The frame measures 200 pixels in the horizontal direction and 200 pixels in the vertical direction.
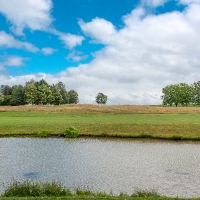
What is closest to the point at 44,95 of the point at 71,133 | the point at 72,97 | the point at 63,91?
the point at 63,91

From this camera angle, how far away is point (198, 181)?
17.1 m

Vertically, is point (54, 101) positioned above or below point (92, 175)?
above

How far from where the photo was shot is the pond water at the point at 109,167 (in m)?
16.1

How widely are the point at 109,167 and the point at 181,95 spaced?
115088 millimetres

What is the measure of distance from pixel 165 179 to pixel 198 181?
2.01 m

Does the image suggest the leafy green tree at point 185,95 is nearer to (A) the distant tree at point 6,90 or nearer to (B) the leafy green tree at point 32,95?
(B) the leafy green tree at point 32,95

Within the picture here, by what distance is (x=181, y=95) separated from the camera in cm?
12875

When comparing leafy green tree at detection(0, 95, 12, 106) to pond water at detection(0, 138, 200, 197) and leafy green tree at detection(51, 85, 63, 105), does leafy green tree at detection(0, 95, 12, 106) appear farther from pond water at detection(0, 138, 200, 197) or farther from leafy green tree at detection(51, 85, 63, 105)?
pond water at detection(0, 138, 200, 197)

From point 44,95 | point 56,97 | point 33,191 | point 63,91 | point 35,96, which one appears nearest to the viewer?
point 33,191

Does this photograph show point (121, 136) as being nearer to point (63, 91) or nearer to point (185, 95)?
point (185, 95)

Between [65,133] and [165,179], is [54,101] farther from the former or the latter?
[165,179]

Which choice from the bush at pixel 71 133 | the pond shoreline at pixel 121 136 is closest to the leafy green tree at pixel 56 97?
the pond shoreline at pixel 121 136

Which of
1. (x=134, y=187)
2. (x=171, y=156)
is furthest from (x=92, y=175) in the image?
(x=171, y=156)

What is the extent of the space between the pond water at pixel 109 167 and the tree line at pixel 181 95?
103079 mm
